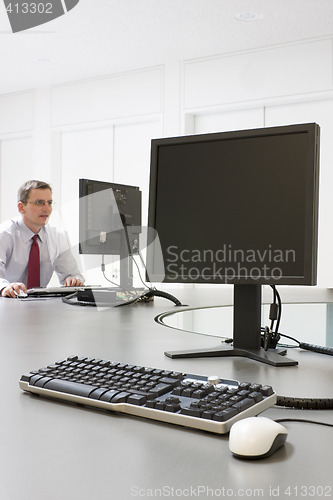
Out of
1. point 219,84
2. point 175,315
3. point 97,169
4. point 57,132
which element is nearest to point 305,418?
point 175,315

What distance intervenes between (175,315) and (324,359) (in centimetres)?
81

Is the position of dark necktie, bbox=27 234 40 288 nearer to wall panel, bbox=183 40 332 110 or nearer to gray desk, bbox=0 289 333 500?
gray desk, bbox=0 289 333 500

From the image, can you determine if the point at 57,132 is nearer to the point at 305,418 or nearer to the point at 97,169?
the point at 97,169

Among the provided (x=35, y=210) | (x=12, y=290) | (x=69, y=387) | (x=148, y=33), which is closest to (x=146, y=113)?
(x=148, y=33)

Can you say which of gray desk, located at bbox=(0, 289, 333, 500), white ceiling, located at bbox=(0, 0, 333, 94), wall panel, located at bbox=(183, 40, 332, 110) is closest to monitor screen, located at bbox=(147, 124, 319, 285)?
gray desk, located at bbox=(0, 289, 333, 500)

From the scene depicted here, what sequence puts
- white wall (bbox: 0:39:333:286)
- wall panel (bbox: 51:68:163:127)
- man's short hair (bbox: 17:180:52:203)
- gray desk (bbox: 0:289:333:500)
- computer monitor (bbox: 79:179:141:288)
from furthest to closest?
wall panel (bbox: 51:68:163:127)
white wall (bbox: 0:39:333:286)
man's short hair (bbox: 17:180:52:203)
computer monitor (bbox: 79:179:141:288)
gray desk (bbox: 0:289:333:500)

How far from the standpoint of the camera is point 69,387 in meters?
0.89

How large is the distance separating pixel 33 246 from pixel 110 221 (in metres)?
1.08

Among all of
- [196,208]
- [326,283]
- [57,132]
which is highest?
[57,132]

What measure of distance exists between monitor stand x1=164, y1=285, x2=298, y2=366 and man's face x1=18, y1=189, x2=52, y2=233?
2259 mm

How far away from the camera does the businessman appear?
129 inches

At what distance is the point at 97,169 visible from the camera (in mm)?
6164

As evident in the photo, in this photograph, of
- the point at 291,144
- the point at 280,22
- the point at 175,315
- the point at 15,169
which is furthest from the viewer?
the point at 15,169

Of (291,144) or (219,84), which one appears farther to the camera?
(219,84)
